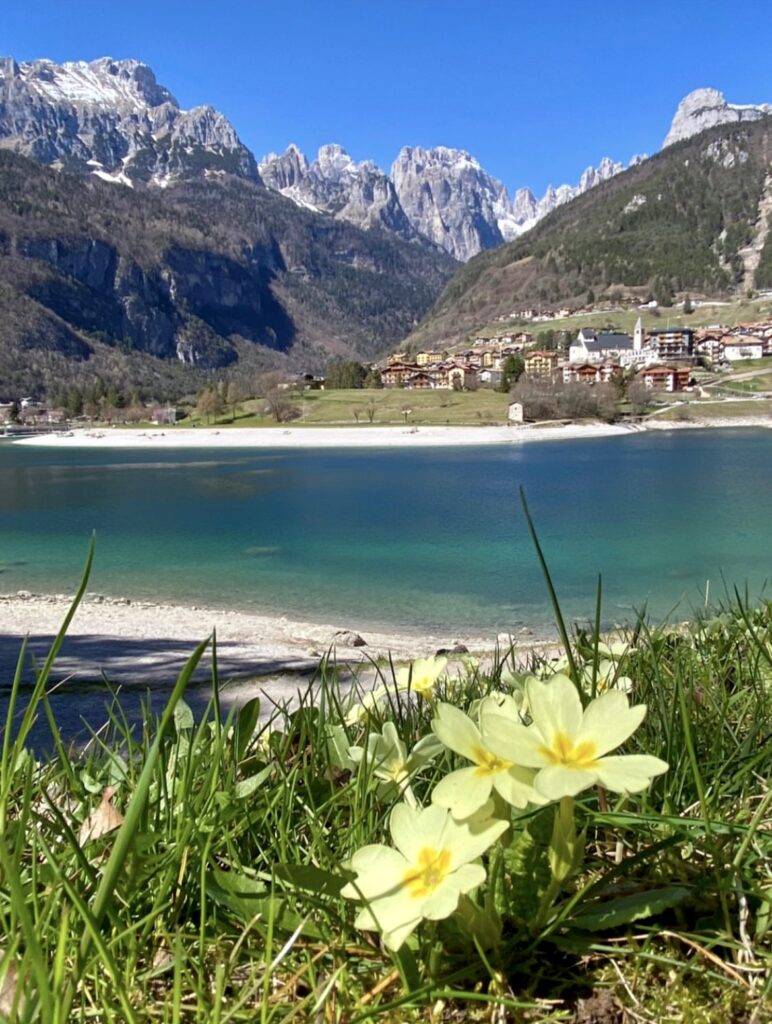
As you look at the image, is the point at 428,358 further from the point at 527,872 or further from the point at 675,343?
the point at 527,872

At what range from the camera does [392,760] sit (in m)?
0.92

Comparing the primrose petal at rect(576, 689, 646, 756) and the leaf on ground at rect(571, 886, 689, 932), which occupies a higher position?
the primrose petal at rect(576, 689, 646, 756)

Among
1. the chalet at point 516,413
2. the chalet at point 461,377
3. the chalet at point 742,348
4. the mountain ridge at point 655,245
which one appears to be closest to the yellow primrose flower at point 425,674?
the chalet at point 516,413

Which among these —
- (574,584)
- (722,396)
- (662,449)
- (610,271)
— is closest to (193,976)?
(574,584)

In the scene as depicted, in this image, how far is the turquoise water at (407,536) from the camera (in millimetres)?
14461

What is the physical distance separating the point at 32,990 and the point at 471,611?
42.4 feet

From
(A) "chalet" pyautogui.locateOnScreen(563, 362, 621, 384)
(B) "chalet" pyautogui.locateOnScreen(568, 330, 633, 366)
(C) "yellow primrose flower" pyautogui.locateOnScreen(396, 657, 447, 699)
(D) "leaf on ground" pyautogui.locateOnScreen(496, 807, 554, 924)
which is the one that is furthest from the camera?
(B) "chalet" pyautogui.locateOnScreen(568, 330, 633, 366)

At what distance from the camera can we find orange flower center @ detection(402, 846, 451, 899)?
1.93ft

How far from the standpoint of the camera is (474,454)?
60.2 m

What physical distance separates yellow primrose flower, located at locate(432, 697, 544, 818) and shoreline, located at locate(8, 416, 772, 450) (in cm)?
6949

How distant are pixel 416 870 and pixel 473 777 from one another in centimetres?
8

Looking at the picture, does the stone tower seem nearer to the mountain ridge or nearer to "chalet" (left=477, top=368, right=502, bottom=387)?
"chalet" (left=477, top=368, right=502, bottom=387)

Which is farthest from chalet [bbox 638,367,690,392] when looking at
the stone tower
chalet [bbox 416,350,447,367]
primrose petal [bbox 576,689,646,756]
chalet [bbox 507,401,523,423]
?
primrose petal [bbox 576,689,646,756]

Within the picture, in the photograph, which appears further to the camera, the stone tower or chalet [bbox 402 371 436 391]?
the stone tower
